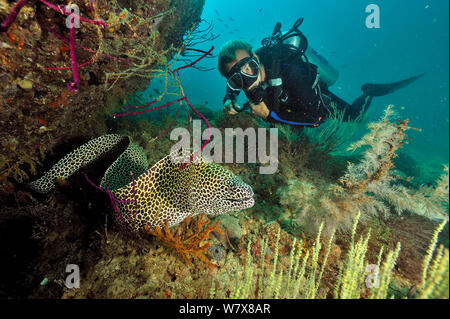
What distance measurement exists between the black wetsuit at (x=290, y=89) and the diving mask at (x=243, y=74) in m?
0.31

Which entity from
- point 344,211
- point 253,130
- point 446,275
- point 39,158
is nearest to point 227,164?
point 253,130

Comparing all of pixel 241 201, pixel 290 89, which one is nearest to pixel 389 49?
pixel 290 89

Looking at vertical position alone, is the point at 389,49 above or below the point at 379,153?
above

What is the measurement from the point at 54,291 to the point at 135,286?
2.58ft

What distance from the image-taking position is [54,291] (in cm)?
200

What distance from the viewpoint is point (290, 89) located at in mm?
4770

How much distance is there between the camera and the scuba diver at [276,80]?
4.19 metres

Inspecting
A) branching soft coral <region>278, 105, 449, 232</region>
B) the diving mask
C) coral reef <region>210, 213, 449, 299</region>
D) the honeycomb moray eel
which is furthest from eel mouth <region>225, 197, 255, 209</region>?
the diving mask

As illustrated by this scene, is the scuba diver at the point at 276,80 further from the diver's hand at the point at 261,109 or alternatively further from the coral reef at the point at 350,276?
the coral reef at the point at 350,276

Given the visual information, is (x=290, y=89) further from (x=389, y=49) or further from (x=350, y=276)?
(x=389, y=49)

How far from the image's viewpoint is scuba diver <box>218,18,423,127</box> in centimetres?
419

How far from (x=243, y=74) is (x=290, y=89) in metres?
1.38

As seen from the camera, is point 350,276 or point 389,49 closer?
point 350,276

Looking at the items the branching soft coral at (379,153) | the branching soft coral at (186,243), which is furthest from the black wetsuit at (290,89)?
the branching soft coral at (186,243)
